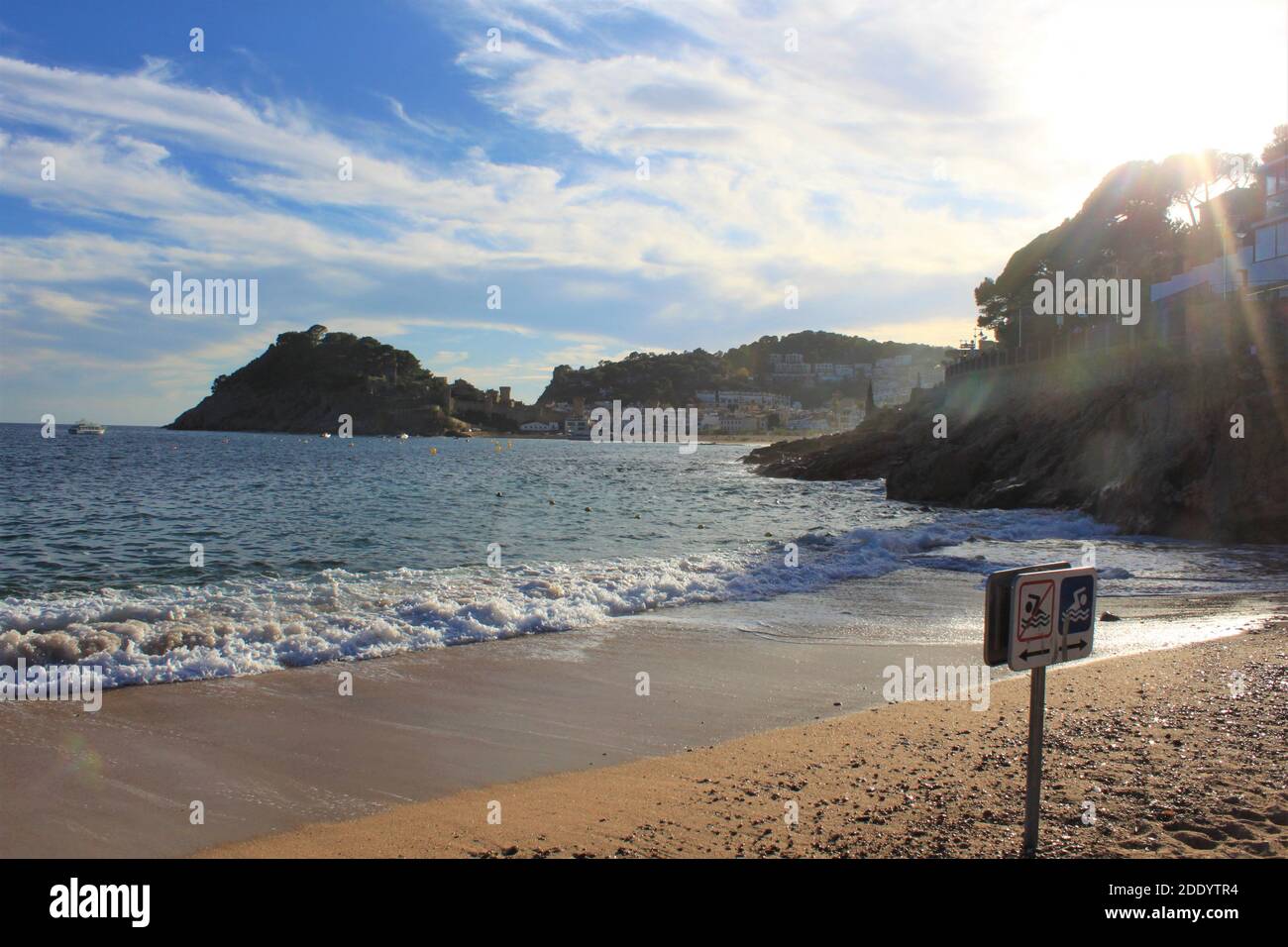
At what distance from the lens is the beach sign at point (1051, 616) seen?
3.71 metres

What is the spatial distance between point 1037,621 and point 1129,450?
25.2m

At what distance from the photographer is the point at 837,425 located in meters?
173

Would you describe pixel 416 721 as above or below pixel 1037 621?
below

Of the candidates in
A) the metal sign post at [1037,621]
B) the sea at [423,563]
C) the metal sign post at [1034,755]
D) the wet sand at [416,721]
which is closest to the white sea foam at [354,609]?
the sea at [423,563]

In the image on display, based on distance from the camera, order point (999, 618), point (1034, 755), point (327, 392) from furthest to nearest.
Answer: point (327, 392) < point (1034, 755) < point (999, 618)

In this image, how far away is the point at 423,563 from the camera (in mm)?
17375

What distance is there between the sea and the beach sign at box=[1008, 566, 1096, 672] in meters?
7.82

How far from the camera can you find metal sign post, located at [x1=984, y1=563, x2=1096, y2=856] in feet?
12.1

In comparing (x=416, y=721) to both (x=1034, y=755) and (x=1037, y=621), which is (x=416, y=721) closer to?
(x=1034, y=755)

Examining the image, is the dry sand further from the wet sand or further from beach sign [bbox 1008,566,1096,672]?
beach sign [bbox 1008,566,1096,672]

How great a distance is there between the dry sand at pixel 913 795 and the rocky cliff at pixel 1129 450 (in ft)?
53.7

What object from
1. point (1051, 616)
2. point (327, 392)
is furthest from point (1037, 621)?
point (327, 392)
